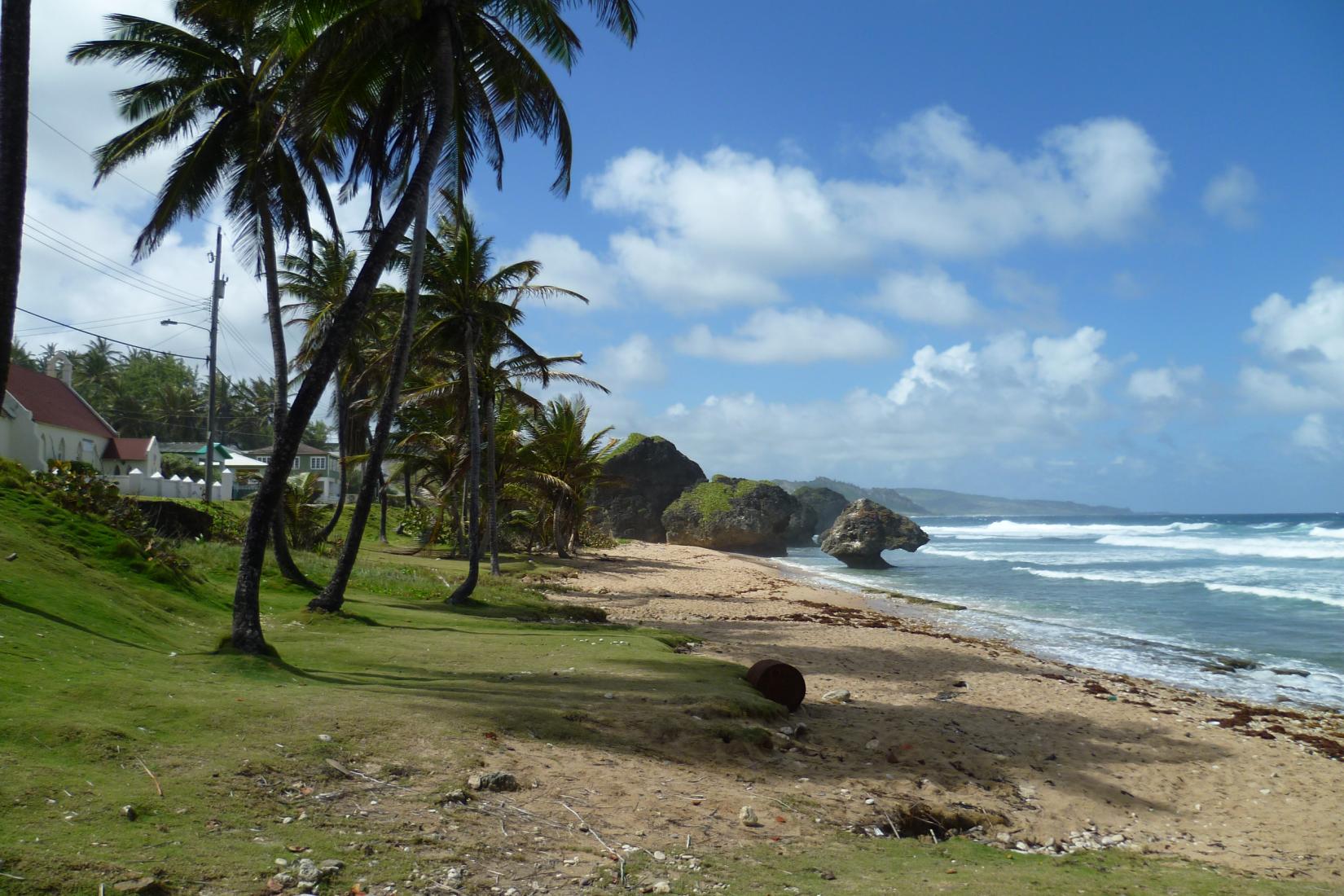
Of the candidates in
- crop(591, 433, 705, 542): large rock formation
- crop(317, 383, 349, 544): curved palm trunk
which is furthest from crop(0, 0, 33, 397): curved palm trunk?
crop(591, 433, 705, 542): large rock formation

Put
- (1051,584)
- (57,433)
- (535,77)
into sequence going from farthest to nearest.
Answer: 1. (57,433)
2. (1051,584)
3. (535,77)

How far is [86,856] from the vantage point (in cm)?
361

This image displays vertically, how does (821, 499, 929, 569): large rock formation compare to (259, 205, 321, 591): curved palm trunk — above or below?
below

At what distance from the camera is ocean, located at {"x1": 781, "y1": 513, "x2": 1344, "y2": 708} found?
1545 centimetres

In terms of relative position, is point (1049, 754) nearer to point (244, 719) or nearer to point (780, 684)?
point (780, 684)

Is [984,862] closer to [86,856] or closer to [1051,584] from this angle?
[86,856]

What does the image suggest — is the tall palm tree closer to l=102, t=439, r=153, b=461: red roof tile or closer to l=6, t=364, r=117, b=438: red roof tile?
l=6, t=364, r=117, b=438: red roof tile

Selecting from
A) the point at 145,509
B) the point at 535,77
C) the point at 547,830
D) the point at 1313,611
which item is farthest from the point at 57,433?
the point at 1313,611

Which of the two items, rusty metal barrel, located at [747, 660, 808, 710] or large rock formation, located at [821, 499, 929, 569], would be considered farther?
large rock formation, located at [821, 499, 929, 569]

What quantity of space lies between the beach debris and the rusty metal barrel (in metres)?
3.85

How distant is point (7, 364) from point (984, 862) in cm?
891

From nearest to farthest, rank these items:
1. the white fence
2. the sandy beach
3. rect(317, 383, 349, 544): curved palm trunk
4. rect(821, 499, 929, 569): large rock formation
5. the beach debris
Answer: the beach debris < the sandy beach < rect(317, 383, 349, 544): curved palm trunk < the white fence < rect(821, 499, 929, 569): large rock formation

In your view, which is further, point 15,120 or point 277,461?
point 277,461

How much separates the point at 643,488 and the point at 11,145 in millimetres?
44101
